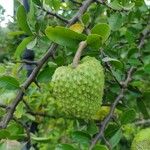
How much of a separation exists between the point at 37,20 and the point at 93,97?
12.9 inches

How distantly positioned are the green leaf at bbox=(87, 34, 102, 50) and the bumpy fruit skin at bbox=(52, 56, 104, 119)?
0.11 ft

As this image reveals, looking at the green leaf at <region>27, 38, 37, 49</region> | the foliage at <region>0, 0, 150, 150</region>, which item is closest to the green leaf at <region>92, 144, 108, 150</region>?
the foliage at <region>0, 0, 150, 150</region>

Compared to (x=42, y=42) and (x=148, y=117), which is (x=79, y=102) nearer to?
(x=42, y=42)

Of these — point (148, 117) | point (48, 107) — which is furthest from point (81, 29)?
point (48, 107)

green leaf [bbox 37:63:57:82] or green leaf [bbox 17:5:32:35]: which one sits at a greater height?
green leaf [bbox 17:5:32:35]

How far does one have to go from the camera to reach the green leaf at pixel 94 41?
1.06 meters

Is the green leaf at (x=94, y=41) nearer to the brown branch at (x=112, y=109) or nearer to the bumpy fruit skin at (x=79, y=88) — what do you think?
the bumpy fruit skin at (x=79, y=88)

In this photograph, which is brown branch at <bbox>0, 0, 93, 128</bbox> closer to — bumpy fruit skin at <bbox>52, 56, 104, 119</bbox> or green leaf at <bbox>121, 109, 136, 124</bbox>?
bumpy fruit skin at <bbox>52, 56, 104, 119</bbox>

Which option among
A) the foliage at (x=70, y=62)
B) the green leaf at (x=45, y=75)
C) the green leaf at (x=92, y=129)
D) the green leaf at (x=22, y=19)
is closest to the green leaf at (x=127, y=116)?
the foliage at (x=70, y=62)

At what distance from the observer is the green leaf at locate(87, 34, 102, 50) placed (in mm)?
1064

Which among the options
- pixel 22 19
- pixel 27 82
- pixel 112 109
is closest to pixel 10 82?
pixel 27 82

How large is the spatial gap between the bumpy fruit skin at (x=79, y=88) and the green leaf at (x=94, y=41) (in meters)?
0.03

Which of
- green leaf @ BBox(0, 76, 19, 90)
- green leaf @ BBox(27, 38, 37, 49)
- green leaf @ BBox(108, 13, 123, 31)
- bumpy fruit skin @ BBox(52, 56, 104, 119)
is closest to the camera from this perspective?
bumpy fruit skin @ BBox(52, 56, 104, 119)

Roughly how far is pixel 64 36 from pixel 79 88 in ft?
0.39
